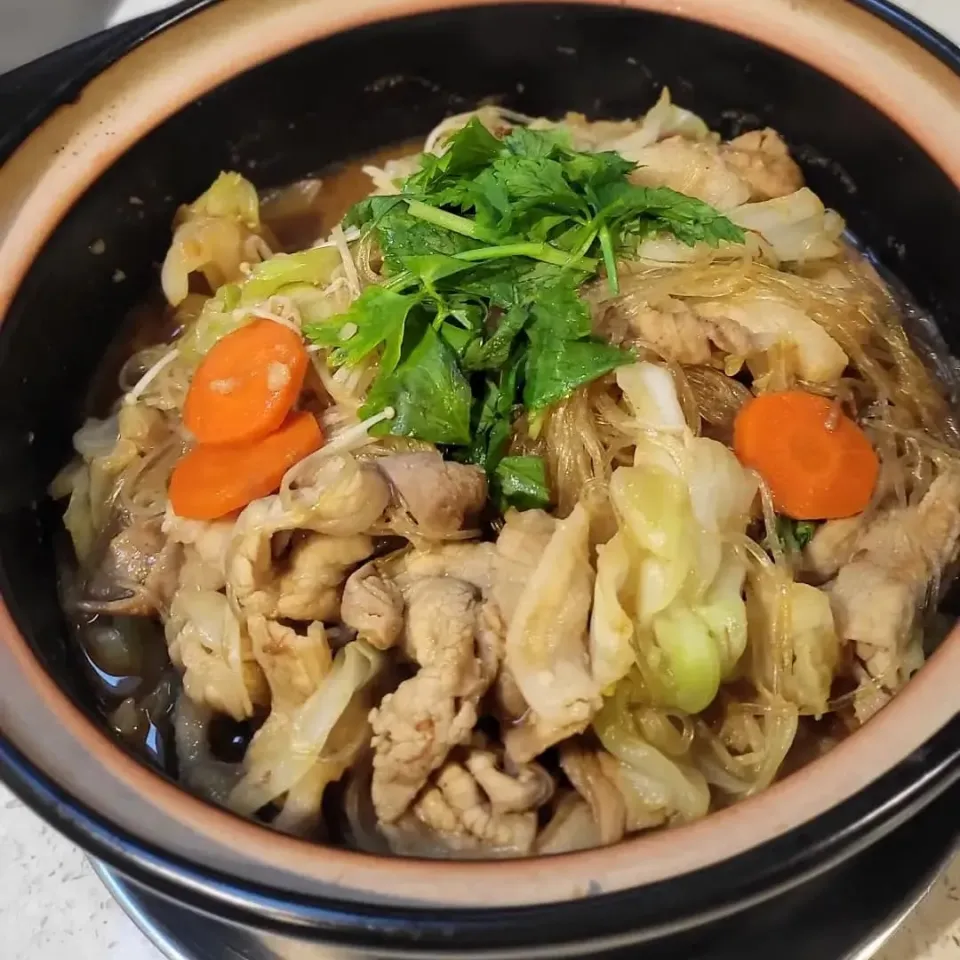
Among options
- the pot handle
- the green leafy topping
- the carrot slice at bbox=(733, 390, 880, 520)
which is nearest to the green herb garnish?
the carrot slice at bbox=(733, 390, 880, 520)

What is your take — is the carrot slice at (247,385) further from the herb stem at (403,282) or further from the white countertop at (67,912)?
the white countertop at (67,912)

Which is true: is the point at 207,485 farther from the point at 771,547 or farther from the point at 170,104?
the point at 771,547

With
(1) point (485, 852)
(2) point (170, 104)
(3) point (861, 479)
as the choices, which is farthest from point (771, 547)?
(2) point (170, 104)

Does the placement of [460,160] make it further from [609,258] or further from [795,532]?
[795,532]

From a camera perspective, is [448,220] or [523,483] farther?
[448,220]

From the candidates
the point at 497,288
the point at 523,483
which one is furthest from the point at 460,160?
the point at 523,483

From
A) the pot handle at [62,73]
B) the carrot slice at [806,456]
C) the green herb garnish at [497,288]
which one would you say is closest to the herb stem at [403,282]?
the green herb garnish at [497,288]
